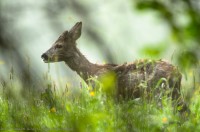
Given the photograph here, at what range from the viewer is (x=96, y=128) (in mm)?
5859

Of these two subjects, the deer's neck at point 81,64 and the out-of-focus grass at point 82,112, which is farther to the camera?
the deer's neck at point 81,64

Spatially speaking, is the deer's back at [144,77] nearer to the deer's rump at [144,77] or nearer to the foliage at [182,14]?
the deer's rump at [144,77]

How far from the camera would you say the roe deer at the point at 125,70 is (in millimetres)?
8070

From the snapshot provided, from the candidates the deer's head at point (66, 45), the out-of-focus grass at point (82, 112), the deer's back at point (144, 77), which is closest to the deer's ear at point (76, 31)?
the deer's head at point (66, 45)

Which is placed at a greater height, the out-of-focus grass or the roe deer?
the roe deer

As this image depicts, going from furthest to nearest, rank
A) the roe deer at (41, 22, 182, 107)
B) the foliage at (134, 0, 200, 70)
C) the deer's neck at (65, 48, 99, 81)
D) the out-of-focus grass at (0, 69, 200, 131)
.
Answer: the deer's neck at (65, 48, 99, 81)
the roe deer at (41, 22, 182, 107)
the out-of-focus grass at (0, 69, 200, 131)
the foliage at (134, 0, 200, 70)

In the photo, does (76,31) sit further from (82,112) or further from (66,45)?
(82,112)

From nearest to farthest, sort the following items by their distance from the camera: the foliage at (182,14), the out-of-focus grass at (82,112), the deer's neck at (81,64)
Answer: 1. the foliage at (182,14)
2. the out-of-focus grass at (82,112)
3. the deer's neck at (81,64)

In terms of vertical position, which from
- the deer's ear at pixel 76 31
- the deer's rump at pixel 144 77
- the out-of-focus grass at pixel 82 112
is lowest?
the out-of-focus grass at pixel 82 112

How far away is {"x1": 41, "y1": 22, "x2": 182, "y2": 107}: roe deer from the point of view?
8070 millimetres

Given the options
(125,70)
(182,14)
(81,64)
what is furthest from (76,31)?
(182,14)

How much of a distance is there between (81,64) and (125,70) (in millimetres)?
1025

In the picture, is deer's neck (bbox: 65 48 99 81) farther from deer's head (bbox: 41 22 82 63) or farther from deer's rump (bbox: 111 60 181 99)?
deer's rump (bbox: 111 60 181 99)

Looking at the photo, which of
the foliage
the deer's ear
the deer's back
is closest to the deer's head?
the deer's ear
